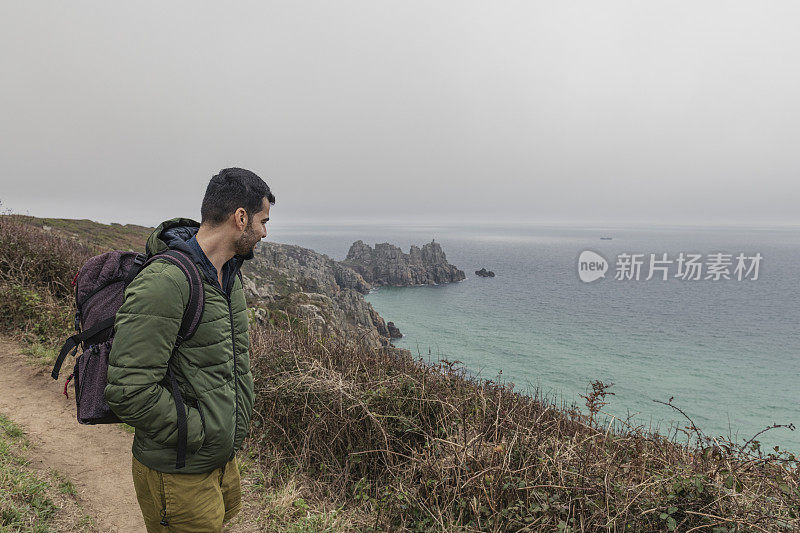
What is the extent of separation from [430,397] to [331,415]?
1.30m

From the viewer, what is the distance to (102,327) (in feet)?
6.95

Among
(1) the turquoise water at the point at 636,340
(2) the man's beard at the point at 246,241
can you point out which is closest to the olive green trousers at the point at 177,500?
(2) the man's beard at the point at 246,241

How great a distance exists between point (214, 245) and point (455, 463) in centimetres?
285

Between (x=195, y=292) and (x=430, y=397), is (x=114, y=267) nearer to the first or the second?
(x=195, y=292)

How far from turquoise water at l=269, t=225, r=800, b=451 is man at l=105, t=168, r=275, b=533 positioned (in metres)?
12.8

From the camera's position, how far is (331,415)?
15.7 feet

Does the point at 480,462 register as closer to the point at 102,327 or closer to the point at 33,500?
the point at 102,327

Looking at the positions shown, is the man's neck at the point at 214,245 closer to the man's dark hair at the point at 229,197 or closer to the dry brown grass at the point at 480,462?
the man's dark hair at the point at 229,197

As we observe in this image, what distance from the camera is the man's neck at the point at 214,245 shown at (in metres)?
2.31

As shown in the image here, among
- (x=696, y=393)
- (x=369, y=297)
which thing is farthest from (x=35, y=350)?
(x=369, y=297)

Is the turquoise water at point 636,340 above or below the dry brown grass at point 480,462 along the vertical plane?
below

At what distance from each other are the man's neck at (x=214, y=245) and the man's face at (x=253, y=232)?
68 millimetres

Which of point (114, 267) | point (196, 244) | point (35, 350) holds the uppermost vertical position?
point (196, 244)

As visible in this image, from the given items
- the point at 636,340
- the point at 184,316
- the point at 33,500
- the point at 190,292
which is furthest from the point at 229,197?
the point at 636,340
